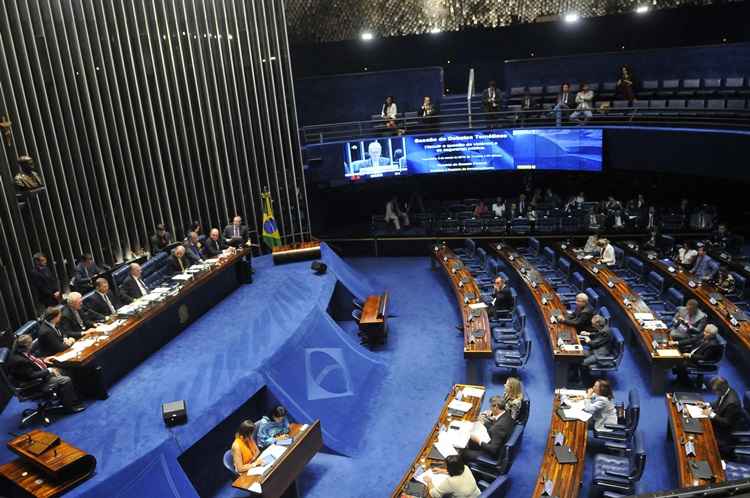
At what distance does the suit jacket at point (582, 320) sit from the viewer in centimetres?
969

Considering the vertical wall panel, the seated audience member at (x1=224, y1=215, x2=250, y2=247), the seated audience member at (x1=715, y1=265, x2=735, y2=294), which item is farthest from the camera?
the seated audience member at (x1=224, y1=215, x2=250, y2=247)

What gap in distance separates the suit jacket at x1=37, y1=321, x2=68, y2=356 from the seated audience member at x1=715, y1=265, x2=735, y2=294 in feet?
34.7

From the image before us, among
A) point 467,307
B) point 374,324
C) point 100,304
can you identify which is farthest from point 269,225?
point 467,307

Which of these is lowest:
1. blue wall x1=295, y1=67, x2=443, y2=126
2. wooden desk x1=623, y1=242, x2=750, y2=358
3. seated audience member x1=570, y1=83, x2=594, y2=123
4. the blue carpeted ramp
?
the blue carpeted ramp

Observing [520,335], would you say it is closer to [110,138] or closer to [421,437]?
[421,437]

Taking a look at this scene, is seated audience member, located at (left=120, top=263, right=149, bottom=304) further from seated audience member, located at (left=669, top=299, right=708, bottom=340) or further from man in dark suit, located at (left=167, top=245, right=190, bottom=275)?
seated audience member, located at (left=669, top=299, right=708, bottom=340)

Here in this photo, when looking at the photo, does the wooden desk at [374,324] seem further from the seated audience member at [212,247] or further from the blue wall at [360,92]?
the blue wall at [360,92]

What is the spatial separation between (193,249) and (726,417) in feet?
31.9

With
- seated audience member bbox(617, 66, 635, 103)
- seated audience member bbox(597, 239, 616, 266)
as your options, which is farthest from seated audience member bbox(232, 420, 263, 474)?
seated audience member bbox(617, 66, 635, 103)

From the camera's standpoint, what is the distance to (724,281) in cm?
1060

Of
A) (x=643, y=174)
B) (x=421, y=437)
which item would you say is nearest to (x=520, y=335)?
(x=421, y=437)

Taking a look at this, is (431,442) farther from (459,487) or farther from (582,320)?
(582,320)

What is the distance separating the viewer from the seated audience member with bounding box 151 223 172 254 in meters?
12.9

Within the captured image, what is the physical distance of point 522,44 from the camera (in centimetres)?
1778
